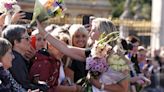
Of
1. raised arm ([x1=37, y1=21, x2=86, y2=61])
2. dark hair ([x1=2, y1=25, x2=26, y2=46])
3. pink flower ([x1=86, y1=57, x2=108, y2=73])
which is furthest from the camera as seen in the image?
pink flower ([x1=86, y1=57, x2=108, y2=73])

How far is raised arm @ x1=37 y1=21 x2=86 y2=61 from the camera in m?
6.33

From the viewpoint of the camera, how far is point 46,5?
6.20 metres

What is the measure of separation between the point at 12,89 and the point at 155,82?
1163cm

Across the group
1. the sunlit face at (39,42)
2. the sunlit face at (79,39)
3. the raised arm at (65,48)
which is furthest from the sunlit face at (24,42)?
the sunlit face at (79,39)

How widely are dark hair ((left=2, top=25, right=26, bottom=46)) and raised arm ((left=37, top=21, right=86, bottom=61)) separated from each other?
251 mm

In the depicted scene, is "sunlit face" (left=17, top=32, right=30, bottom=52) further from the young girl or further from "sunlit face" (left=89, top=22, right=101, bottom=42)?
"sunlit face" (left=89, top=22, right=101, bottom=42)

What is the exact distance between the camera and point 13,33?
237 inches

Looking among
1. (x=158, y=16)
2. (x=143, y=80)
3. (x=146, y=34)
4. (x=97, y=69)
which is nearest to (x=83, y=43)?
(x=97, y=69)

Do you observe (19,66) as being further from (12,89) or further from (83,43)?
(83,43)

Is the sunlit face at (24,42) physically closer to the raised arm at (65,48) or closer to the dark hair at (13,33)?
the dark hair at (13,33)

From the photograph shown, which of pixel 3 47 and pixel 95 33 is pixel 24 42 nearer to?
pixel 3 47

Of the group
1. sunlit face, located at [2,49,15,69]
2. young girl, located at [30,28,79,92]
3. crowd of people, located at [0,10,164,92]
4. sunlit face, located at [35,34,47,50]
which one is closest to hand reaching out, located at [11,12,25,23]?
crowd of people, located at [0,10,164,92]

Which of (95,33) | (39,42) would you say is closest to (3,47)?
(39,42)

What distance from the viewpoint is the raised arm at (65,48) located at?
633 centimetres
